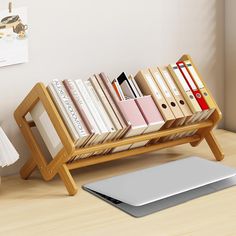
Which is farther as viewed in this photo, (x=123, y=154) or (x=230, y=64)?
(x=230, y=64)

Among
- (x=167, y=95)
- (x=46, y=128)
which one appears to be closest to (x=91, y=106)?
(x=46, y=128)

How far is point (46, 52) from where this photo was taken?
166cm

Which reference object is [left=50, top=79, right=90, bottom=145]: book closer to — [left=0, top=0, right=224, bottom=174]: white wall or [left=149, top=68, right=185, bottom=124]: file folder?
[left=0, top=0, right=224, bottom=174]: white wall

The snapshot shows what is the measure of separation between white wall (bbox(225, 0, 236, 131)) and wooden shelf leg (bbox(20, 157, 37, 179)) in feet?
2.63

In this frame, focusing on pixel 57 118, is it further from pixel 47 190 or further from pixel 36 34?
pixel 36 34

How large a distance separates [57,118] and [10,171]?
0.31 metres

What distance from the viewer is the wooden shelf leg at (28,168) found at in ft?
5.23

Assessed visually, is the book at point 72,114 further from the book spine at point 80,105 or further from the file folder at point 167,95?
the file folder at point 167,95

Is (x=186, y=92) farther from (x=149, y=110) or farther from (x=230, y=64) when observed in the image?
(x=230, y=64)

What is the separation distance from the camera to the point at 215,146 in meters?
1.72

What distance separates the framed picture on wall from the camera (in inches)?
61.8

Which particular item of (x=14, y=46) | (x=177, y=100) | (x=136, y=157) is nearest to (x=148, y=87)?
(x=177, y=100)

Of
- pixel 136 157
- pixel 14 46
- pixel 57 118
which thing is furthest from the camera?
pixel 136 157

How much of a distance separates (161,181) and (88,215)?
0.24 meters
